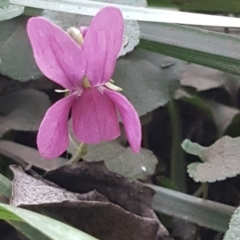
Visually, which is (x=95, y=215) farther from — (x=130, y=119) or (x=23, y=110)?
(x=23, y=110)

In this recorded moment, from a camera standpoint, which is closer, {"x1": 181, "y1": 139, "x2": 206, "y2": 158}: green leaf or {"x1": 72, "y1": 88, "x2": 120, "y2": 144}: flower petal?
{"x1": 72, "y1": 88, "x2": 120, "y2": 144}: flower petal

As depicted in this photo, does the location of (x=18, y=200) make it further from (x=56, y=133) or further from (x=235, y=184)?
(x=235, y=184)

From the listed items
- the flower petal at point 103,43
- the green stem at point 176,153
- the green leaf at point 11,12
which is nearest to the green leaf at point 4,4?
the green leaf at point 11,12

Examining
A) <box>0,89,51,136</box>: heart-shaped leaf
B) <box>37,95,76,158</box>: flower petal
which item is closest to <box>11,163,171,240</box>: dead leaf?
<box>37,95,76,158</box>: flower petal

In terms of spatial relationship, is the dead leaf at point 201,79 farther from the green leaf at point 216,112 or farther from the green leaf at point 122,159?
the green leaf at point 122,159

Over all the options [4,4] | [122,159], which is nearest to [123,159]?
[122,159]

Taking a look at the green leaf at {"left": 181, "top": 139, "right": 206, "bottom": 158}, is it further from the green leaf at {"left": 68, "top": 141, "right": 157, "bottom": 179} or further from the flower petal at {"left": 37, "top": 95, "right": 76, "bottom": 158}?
the flower petal at {"left": 37, "top": 95, "right": 76, "bottom": 158}
